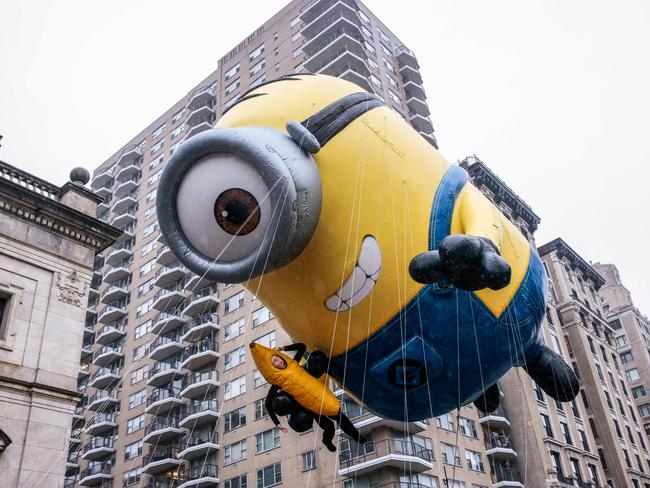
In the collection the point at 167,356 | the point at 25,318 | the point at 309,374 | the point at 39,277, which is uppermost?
the point at 167,356

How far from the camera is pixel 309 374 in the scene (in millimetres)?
6309

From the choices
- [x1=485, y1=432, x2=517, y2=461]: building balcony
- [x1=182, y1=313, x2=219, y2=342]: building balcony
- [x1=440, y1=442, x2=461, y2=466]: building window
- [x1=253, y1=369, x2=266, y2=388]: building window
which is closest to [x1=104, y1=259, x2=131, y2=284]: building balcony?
[x1=182, y1=313, x2=219, y2=342]: building balcony

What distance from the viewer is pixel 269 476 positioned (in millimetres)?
34125

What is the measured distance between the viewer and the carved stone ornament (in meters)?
15.1

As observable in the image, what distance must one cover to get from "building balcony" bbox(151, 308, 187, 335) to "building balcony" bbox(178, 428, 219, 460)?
342 inches

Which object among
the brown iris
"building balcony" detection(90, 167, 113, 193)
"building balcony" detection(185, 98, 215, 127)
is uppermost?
"building balcony" detection(90, 167, 113, 193)

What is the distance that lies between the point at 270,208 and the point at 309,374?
1.80 m

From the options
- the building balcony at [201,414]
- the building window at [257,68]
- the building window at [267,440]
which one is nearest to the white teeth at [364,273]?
the building window at [267,440]

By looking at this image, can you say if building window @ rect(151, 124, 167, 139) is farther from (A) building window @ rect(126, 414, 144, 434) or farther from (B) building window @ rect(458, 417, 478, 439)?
(B) building window @ rect(458, 417, 478, 439)

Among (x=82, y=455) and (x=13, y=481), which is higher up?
(x=82, y=455)

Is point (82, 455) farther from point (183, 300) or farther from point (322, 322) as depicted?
point (322, 322)

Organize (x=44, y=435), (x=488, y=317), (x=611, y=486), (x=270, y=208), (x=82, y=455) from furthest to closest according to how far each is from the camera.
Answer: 1. (x=82, y=455)
2. (x=611, y=486)
3. (x=44, y=435)
4. (x=488, y=317)
5. (x=270, y=208)

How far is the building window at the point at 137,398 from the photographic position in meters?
45.8

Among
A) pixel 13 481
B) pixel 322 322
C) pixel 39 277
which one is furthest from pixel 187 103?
pixel 322 322
